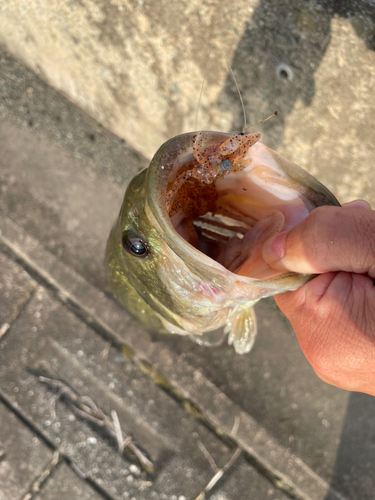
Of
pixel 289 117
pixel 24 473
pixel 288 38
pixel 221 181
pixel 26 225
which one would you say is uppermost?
pixel 288 38

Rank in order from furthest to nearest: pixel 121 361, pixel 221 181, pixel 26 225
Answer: pixel 26 225
pixel 121 361
pixel 221 181

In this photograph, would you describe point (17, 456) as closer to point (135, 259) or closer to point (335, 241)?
point (135, 259)

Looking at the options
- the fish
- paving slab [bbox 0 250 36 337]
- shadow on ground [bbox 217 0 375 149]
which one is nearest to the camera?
the fish

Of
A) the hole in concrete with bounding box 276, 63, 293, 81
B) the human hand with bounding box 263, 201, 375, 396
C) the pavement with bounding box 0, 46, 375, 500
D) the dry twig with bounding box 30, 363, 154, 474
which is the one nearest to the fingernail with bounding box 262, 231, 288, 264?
the human hand with bounding box 263, 201, 375, 396

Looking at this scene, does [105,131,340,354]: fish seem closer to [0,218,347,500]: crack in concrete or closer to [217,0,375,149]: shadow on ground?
[217,0,375,149]: shadow on ground

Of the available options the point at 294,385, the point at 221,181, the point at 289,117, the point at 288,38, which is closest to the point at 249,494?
the point at 294,385

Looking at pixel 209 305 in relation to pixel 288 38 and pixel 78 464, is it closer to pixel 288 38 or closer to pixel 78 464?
pixel 288 38

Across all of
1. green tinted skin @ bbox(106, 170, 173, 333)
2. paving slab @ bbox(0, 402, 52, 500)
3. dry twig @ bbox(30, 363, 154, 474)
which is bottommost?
paving slab @ bbox(0, 402, 52, 500)

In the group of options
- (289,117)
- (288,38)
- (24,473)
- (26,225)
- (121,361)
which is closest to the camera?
(288,38)
